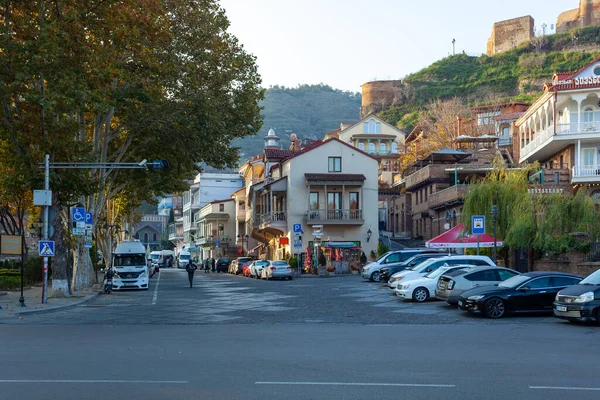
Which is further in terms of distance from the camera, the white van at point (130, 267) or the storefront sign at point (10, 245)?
the white van at point (130, 267)

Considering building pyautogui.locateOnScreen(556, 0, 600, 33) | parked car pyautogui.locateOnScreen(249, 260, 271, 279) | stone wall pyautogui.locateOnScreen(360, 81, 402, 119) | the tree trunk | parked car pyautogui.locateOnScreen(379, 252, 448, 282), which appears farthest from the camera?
stone wall pyautogui.locateOnScreen(360, 81, 402, 119)

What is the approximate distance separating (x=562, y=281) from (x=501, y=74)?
424 ft

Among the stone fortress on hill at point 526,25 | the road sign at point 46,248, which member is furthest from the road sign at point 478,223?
the stone fortress on hill at point 526,25

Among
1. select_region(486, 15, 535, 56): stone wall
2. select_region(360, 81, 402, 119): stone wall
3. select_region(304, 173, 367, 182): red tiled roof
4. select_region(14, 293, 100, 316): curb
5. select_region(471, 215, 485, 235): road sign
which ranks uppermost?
select_region(486, 15, 535, 56): stone wall

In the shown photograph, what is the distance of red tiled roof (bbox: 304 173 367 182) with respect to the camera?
63.4 meters

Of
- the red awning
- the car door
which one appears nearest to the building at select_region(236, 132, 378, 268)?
the red awning

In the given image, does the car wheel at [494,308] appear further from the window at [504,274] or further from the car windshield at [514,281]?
the window at [504,274]

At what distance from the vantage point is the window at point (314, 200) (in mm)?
64562

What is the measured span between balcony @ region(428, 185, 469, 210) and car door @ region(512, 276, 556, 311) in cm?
2974

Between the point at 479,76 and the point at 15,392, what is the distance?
151 meters

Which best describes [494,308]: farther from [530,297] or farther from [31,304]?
[31,304]

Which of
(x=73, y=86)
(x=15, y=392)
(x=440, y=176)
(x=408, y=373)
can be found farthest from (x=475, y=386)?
(x=440, y=176)

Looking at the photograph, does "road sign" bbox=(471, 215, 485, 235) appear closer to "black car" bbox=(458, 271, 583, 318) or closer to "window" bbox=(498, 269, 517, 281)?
"window" bbox=(498, 269, 517, 281)

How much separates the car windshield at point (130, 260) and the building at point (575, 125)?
96.5 feet
